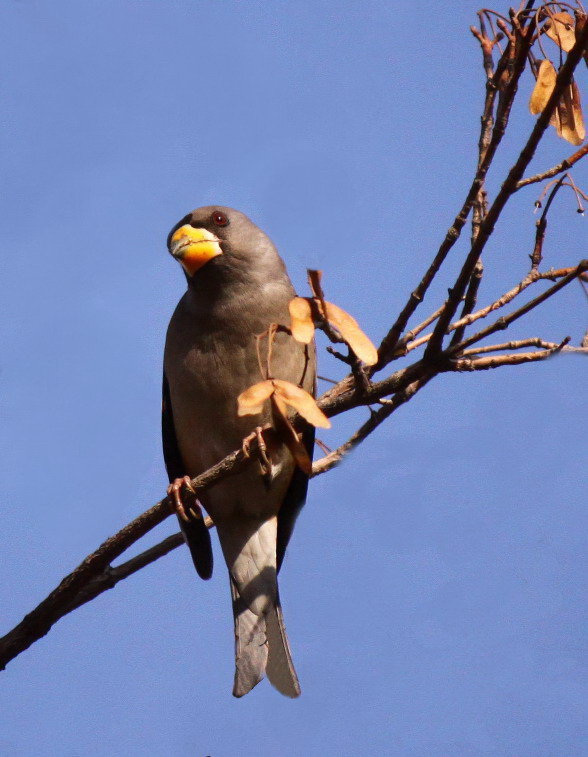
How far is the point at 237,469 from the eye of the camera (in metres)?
3.14

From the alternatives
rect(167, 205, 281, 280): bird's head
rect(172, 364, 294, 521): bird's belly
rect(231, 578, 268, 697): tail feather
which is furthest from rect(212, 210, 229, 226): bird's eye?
rect(231, 578, 268, 697): tail feather

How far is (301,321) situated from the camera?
2.38 metres

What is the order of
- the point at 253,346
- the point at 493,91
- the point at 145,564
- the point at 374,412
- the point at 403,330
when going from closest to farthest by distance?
the point at 403,330 → the point at 493,91 → the point at 374,412 → the point at 145,564 → the point at 253,346

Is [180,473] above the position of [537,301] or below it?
above

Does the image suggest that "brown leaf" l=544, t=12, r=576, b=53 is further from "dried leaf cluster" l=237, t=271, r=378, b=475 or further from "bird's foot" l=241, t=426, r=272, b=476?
"bird's foot" l=241, t=426, r=272, b=476

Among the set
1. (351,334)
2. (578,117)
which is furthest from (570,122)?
(351,334)

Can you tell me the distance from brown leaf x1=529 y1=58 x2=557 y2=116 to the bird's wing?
2.76m

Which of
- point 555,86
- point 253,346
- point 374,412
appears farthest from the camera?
point 253,346

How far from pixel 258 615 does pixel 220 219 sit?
197cm

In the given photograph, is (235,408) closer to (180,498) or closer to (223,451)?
(223,451)

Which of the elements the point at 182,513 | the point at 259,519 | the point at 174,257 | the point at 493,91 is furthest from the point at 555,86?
the point at 259,519

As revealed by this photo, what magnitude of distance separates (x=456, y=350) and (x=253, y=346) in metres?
1.87

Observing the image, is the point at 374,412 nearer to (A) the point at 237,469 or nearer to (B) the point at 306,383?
(A) the point at 237,469

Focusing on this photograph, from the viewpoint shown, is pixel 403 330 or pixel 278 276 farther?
pixel 278 276
